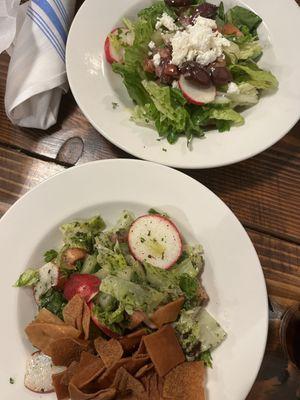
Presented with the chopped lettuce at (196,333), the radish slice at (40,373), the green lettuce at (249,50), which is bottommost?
the radish slice at (40,373)

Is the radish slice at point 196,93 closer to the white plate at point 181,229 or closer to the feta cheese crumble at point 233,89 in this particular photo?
the feta cheese crumble at point 233,89

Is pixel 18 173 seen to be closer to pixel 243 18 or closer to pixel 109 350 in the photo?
pixel 109 350

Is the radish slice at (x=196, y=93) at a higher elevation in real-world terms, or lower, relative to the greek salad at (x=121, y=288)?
higher

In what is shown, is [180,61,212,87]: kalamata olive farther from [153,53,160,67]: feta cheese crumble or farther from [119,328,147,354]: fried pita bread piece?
[119,328,147,354]: fried pita bread piece

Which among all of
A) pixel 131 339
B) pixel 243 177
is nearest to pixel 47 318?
pixel 131 339

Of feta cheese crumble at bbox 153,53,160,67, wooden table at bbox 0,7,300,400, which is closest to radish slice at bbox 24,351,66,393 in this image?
wooden table at bbox 0,7,300,400

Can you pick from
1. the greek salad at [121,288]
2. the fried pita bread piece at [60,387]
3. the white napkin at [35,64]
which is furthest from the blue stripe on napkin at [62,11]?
the fried pita bread piece at [60,387]
